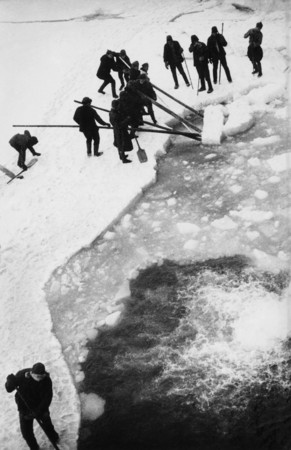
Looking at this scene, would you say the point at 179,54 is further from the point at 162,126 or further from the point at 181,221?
the point at 181,221

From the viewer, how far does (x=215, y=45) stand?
9.41 m

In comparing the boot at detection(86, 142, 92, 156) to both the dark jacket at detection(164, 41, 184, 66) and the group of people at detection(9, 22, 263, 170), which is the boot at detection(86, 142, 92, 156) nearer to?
the group of people at detection(9, 22, 263, 170)

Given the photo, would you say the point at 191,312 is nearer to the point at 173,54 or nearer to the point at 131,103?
the point at 131,103

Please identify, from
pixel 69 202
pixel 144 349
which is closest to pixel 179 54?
pixel 69 202

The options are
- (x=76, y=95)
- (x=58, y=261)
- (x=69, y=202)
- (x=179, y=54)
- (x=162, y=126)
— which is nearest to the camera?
(x=58, y=261)

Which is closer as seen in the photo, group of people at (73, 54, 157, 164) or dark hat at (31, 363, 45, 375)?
dark hat at (31, 363, 45, 375)

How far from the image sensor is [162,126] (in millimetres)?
9094

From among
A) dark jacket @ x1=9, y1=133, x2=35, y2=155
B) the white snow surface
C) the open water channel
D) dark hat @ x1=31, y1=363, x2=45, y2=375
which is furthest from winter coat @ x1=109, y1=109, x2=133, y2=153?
dark hat @ x1=31, y1=363, x2=45, y2=375

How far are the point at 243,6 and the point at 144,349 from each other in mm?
12835

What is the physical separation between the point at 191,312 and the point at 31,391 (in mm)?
A: 2205

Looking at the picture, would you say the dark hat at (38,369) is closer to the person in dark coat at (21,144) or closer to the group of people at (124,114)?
the group of people at (124,114)

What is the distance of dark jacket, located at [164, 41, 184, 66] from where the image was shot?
9953mm

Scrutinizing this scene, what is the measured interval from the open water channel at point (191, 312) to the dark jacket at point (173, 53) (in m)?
3.47

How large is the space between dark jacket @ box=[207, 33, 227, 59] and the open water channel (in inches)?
111
